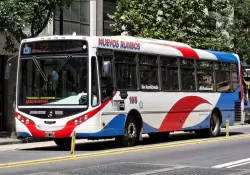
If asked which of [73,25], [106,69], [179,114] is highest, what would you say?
[73,25]

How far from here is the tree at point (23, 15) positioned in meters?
21.4

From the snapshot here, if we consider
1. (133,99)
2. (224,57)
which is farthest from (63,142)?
(224,57)

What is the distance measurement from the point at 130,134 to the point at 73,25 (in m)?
14.2

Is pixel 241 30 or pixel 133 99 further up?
pixel 241 30

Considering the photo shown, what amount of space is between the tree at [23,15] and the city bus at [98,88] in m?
3.62

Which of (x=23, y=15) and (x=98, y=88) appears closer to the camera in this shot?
(x=98, y=88)

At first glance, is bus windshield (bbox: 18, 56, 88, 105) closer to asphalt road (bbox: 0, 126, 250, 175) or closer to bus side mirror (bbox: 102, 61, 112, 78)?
bus side mirror (bbox: 102, 61, 112, 78)

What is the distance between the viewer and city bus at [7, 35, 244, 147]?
17.2 m

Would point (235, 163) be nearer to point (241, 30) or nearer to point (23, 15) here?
point (23, 15)

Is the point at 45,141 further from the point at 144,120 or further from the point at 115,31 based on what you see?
the point at 115,31

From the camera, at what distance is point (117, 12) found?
32219 millimetres

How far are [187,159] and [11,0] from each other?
9825mm

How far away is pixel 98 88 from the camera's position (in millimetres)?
17266

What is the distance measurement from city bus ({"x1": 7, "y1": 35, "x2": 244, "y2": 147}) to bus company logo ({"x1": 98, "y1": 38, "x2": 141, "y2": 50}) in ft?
0.05
